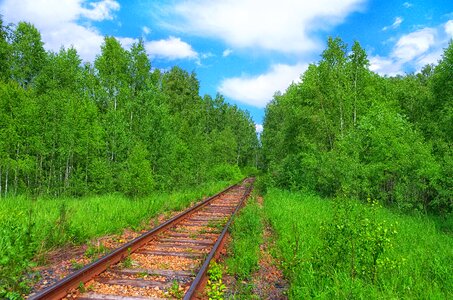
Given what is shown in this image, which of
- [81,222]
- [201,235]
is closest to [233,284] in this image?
[201,235]

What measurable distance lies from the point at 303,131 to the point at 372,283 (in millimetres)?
17868

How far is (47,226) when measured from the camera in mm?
6969

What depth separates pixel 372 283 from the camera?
4930 millimetres

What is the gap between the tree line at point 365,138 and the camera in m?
15.0

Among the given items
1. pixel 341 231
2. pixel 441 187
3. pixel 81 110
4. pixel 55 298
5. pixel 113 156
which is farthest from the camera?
pixel 113 156

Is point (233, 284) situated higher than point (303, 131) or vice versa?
point (303, 131)

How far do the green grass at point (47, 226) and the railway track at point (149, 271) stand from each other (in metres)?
0.74

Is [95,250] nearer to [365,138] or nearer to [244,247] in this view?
[244,247]

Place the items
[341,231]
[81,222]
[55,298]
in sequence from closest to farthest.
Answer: [55,298] → [341,231] → [81,222]

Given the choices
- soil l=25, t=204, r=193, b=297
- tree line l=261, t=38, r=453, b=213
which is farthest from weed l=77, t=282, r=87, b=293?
tree line l=261, t=38, r=453, b=213

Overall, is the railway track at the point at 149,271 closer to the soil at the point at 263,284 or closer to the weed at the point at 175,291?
the weed at the point at 175,291

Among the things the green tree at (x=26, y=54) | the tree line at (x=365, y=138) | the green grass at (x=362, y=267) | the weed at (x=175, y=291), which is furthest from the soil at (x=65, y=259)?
the green tree at (x=26, y=54)

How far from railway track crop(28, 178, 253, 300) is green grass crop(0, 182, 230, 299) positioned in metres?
0.74

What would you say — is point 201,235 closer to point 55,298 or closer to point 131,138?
point 55,298
